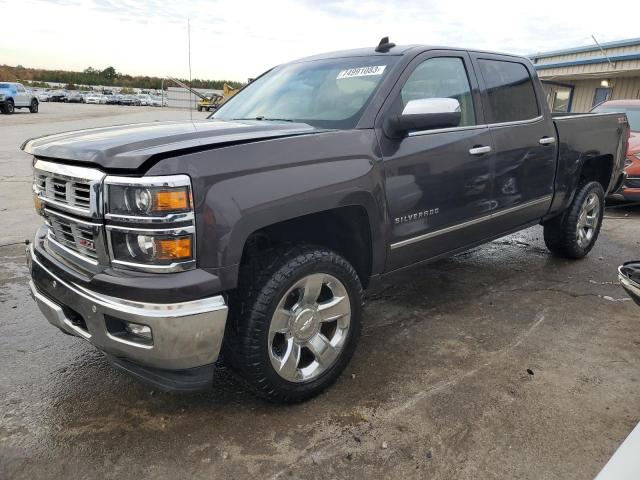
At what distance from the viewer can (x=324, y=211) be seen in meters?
2.73

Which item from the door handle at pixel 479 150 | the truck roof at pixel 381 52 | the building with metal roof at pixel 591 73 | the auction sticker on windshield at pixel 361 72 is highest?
the building with metal roof at pixel 591 73

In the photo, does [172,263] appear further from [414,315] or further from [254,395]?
[414,315]

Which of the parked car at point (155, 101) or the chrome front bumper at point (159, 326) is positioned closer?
the chrome front bumper at point (159, 326)

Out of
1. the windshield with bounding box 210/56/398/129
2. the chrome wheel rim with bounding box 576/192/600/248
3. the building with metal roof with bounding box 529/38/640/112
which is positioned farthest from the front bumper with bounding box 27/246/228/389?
the building with metal roof with bounding box 529/38/640/112

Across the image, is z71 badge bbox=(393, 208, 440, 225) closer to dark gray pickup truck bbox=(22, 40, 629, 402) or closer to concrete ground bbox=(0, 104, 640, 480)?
dark gray pickup truck bbox=(22, 40, 629, 402)

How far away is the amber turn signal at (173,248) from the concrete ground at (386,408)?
94 cm

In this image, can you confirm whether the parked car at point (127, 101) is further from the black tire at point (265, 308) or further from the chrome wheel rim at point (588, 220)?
the black tire at point (265, 308)

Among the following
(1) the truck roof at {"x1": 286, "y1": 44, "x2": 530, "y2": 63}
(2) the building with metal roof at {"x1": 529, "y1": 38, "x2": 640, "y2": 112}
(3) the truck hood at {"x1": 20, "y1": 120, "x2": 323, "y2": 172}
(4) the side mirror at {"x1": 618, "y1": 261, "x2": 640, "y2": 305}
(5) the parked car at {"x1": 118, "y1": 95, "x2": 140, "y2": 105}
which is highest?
(2) the building with metal roof at {"x1": 529, "y1": 38, "x2": 640, "y2": 112}

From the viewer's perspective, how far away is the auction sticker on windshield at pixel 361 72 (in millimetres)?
3234

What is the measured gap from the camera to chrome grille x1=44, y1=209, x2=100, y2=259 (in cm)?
227

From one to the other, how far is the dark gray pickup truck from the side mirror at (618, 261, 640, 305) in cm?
105

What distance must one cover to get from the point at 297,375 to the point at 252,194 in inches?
39.1

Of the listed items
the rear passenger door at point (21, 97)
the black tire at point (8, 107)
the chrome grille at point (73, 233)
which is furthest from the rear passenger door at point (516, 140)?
the rear passenger door at point (21, 97)

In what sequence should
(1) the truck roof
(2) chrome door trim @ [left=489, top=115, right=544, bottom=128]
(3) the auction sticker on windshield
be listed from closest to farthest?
(3) the auction sticker on windshield < (1) the truck roof < (2) chrome door trim @ [left=489, top=115, right=544, bottom=128]
